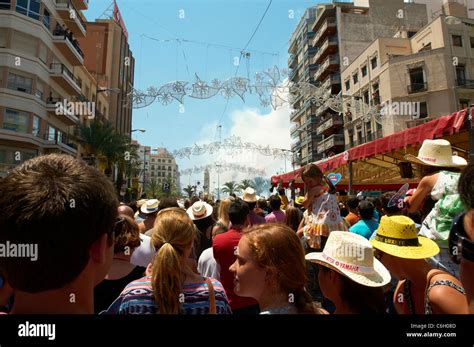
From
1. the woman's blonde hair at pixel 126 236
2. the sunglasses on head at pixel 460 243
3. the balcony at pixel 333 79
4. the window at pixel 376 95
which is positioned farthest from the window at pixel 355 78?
the sunglasses on head at pixel 460 243

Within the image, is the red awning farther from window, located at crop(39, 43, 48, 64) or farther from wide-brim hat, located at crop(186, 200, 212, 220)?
window, located at crop(39, 43, 48, 64)

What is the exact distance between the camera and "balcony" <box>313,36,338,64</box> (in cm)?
4681

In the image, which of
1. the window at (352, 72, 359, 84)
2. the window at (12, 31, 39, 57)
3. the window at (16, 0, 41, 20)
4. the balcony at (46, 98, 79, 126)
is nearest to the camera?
the window at (12, 31, 39, 57)

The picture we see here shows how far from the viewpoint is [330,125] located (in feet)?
153

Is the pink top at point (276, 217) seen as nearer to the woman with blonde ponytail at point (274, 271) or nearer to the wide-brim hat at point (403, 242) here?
the wide-brim hat at point (403, 242)

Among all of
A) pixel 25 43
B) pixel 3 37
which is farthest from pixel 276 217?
pixel 3 37

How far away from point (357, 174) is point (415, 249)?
12038 mm

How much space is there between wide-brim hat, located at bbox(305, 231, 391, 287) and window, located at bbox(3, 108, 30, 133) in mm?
30161

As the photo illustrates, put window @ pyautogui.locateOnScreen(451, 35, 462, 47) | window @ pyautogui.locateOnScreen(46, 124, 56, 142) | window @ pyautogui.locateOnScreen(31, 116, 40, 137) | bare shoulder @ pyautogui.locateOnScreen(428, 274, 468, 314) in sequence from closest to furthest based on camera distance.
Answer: bare shoulder @ pyautogui.locateOnScreen(428, 274, 468, 314) → window @ pyautogui.locateOnScreen(31, 116, 40, 137) → window @ pyautogui.locateOnScreen(46, 124, 56, 142) → window @ pyautogui.locateOnScreen(451, 35, 462, 47)

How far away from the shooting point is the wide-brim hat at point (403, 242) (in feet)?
7.09

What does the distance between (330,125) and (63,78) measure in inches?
1367

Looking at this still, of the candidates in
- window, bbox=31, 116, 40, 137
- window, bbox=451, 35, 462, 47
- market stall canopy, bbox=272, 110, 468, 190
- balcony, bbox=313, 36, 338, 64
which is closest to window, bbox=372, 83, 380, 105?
window, bbox=451, 35, 462, 47

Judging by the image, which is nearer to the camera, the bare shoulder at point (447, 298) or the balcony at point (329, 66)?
the bare shoulder at point (447, 298)

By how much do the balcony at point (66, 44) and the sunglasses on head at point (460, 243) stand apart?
35321 millimetres
